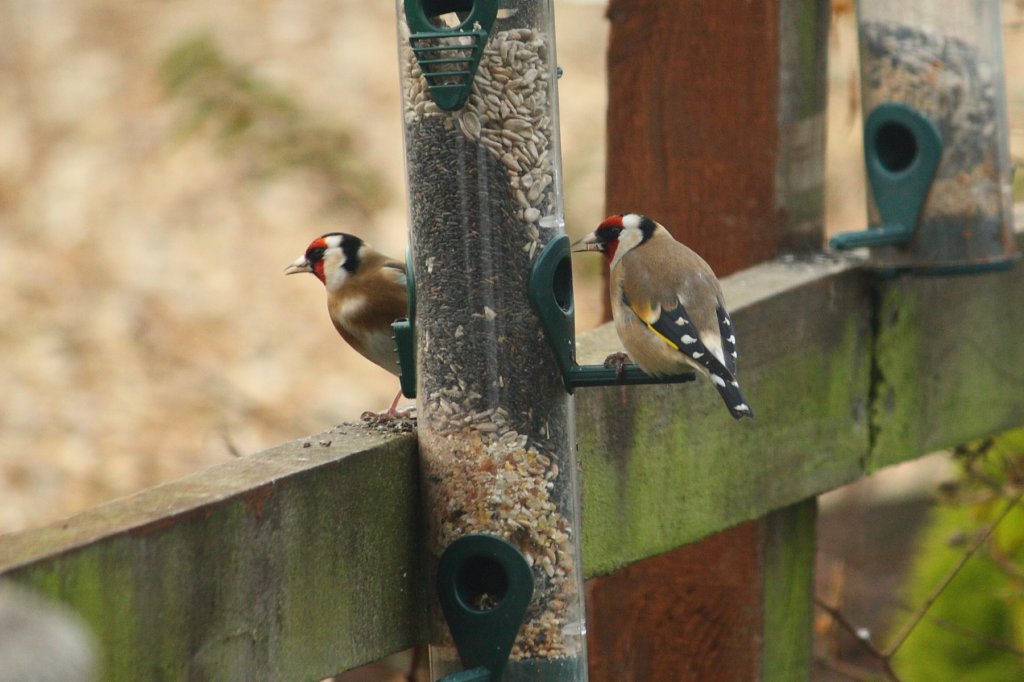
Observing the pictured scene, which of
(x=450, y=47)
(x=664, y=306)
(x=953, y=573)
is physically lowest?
(x=953, y=573)

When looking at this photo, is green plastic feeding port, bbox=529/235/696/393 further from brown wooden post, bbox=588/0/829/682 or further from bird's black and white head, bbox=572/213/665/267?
brown wooden post, bbox=588/0/829/682

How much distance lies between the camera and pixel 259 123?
5.54 metres

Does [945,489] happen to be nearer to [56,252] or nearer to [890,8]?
[890,8]

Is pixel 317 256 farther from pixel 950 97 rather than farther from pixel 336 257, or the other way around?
pixel 950 97

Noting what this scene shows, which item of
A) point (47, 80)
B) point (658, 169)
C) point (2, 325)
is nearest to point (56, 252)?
point (2, 325)

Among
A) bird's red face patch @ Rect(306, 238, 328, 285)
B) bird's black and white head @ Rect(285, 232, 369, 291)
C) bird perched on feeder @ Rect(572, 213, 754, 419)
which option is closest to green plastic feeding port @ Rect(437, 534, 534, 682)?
bird perched on feeder @ Rect(572, 213, 754, 419)

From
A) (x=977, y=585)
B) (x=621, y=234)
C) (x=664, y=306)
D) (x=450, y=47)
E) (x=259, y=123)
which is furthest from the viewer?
(x=259, y=123)

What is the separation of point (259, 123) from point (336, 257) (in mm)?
2168

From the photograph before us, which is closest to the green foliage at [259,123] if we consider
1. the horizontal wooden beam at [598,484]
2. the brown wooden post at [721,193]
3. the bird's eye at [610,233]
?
the brown wooden post at [721,193]

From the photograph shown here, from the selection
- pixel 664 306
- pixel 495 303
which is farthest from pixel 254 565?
pixel 664 306

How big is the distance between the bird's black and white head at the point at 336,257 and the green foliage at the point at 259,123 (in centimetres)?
169

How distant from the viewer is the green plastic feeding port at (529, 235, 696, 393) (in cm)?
237

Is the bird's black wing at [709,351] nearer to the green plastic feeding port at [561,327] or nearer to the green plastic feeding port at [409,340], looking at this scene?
the green plastic feeding port at [561,327]

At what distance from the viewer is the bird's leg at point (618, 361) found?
236 centimetres
